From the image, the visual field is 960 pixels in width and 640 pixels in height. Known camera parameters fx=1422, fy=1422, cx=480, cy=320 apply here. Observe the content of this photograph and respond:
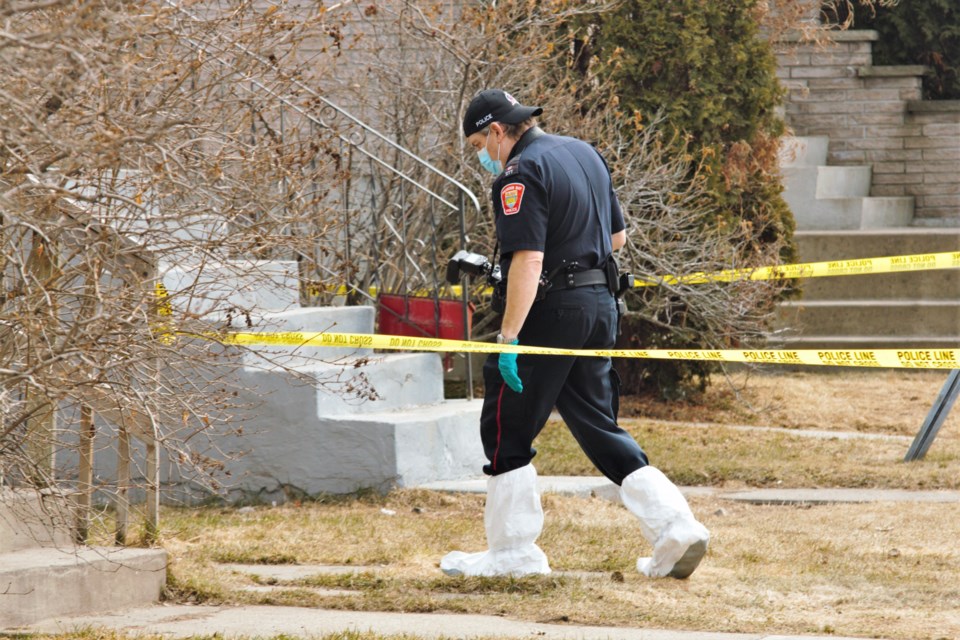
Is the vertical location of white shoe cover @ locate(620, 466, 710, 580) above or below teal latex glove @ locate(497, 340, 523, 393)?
below

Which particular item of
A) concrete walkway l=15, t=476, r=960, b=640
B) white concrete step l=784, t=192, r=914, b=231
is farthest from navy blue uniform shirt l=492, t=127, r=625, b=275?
white concrete step l=784, t=192, r=914, b=231

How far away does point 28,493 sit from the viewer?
5.32m

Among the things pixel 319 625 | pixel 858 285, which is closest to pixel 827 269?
pixel 858 285

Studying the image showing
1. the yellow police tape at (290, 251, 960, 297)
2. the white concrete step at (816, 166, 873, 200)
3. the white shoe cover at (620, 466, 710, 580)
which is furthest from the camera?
the white concrete step at (816, 166, 873, 200)

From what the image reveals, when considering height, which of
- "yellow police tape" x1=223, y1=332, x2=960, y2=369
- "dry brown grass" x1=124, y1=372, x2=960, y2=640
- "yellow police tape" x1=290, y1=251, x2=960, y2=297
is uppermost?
"yellow police tape" x1=290, y1=251, x2=960, y2=297

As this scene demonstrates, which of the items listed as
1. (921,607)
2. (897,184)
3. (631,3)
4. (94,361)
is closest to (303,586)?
(94,361)

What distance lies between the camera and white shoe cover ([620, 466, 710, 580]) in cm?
545

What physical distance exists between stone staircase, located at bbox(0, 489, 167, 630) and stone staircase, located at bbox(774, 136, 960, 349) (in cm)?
796

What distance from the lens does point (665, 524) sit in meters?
5.48

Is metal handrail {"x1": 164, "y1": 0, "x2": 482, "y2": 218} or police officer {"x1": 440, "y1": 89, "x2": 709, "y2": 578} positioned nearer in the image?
police officer {"x1": 440, "y1": 89, "x2": 709, "y2": 578}

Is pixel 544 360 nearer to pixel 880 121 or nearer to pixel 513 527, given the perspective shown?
pixel 513 527

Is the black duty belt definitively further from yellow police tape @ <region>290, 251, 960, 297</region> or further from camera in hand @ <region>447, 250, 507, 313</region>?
yellow police tape @ <region>290, 251, 960, 297</region>

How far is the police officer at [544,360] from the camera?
551 cm

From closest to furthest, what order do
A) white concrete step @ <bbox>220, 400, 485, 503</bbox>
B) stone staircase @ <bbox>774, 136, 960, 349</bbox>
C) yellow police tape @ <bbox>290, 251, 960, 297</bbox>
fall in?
white concrete step @ <bbox>220, 400, 485, 503</bbox> < yellow police tape @ <bbox>290, 251, 960, 297</bbox> < stone staircase @ <bbox>774, 136, 960, 349</bbox>
